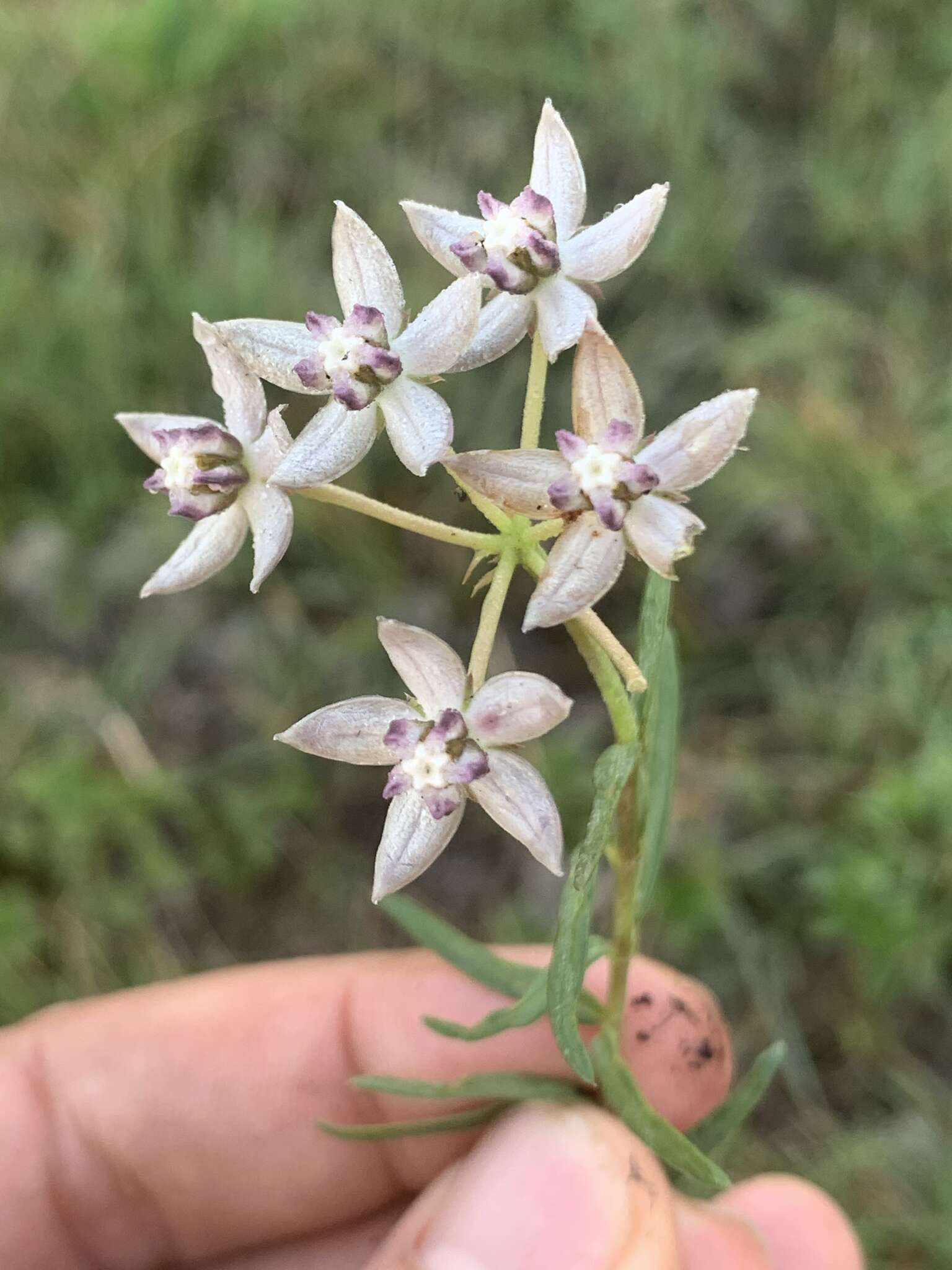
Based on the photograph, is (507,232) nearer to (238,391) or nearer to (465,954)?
(238,391)

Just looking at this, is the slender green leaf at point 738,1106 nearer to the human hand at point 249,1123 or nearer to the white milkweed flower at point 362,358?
the human hand at point 249,1123

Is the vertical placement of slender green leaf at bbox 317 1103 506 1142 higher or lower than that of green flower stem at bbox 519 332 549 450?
lower

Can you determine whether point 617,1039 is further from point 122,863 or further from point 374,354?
point 122,863

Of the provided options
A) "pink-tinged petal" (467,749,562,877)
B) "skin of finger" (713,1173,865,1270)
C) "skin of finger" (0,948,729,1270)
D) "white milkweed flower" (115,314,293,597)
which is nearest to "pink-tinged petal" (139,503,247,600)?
"white milkweed flower" (115,314,293,597)

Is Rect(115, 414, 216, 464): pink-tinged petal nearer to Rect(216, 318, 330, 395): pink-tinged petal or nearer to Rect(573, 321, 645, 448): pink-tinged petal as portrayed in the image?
Rect(216, 318, 330, 395): pink-tinged petal

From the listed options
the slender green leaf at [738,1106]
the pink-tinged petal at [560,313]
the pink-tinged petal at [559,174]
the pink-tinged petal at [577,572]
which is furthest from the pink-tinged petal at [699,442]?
the slender green leaf at [738,1106]

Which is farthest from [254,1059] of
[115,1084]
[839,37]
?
[839,37]
